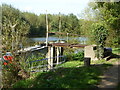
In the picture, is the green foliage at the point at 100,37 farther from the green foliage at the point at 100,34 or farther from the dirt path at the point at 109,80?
the dirt path at the point at 109,80

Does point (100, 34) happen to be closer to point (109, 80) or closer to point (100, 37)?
point (100, 37)

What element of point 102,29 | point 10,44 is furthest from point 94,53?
point 10,44

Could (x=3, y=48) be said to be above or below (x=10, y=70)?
above

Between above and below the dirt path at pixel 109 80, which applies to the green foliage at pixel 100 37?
above

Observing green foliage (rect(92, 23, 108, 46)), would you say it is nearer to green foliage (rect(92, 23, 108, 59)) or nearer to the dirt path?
green foliage (rect(92, 23, 108, 59))

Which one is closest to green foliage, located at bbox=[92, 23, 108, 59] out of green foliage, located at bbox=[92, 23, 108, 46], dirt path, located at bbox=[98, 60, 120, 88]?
green foliage, located at bbox=[92, 23, 108, 46]

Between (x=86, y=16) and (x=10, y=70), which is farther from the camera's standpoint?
(x=86, y=16)

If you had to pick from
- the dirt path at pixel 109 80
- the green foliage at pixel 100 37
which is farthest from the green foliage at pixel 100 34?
the dirt path at pixel 109 80

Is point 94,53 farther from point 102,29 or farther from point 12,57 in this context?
point 12,57

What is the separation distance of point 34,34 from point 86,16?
19.7 meters

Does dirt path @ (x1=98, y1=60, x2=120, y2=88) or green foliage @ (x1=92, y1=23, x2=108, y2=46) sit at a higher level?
green foliage @ (x1=92, y1=23, x2=108, y2=46)

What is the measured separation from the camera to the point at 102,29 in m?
10.7

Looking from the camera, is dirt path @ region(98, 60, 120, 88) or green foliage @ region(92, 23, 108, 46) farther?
green foliage @ region(92, 23, 108, 46)

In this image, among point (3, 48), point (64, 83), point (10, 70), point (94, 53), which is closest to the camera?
point (64, 83)
